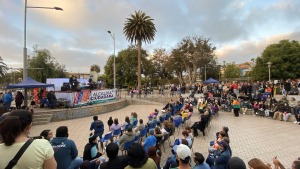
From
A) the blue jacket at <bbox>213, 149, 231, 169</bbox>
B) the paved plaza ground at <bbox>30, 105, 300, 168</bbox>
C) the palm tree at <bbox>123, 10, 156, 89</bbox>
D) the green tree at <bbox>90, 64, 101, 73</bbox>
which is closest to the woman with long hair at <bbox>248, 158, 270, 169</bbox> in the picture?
the blue jacket at <bbox>213, 149, 231, 169</bbox>

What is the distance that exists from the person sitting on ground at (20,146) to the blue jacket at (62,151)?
4.38 feet

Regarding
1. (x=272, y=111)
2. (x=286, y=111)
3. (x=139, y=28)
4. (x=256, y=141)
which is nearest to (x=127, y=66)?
(x=139, y=28)

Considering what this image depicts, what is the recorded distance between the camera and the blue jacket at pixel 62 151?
294cm

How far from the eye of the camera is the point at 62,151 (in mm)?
2953

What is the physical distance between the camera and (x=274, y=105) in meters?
12.0

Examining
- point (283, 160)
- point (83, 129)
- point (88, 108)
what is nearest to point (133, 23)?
point (88, 108)

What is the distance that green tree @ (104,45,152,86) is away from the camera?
35.9 meters

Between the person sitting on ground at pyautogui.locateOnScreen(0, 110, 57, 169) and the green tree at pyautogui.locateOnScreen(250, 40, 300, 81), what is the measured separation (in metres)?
37.2

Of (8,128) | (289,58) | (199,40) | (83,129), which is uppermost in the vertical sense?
(199,40)

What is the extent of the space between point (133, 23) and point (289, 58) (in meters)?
31.3

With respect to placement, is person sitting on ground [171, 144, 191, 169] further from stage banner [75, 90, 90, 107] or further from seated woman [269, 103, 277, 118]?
stage banner [75, 90, 90, 107]

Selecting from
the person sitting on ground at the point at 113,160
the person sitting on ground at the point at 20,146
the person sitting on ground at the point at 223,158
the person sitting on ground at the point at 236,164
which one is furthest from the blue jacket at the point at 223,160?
the person sitting on ground at the point at 20,146

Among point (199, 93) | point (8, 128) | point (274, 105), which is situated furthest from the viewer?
point (199, 93)

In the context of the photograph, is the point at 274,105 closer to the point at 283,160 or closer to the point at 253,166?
the point at 283,160
